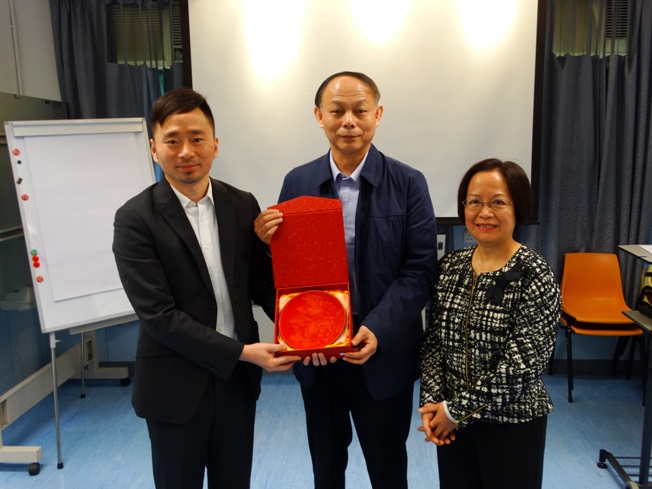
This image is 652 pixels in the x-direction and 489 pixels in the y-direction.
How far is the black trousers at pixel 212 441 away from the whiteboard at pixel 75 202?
1.50 m

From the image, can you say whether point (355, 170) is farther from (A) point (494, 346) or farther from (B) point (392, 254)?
(A) point (494, 346)

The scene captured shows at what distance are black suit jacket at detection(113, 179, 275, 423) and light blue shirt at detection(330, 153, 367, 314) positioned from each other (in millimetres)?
355

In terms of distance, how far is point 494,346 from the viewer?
1.44 m

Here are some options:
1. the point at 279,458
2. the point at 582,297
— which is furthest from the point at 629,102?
the point at 279,458

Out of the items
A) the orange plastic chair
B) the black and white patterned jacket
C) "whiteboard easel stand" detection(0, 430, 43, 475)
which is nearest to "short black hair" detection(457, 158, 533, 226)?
the black and white patterned jacket

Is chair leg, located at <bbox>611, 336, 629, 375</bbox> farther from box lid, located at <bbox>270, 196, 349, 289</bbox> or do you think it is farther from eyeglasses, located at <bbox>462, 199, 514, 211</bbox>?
box lid, located at <bbox>270, 196, 349, 289</bbox>

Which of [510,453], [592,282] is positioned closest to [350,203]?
[510,453]

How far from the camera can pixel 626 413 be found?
3174mm

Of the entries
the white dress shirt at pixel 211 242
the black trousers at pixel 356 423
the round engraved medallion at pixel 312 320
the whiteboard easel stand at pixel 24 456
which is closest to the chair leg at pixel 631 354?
the black trousers at pixel 356 423

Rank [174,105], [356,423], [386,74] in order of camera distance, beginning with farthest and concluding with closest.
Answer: [386,74] → [356,423] → [174,105]

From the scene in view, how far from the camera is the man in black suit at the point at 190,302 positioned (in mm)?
1406

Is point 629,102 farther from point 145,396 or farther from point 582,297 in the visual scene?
point 145,396

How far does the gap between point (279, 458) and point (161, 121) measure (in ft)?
6.49

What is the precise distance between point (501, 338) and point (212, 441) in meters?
0.89
